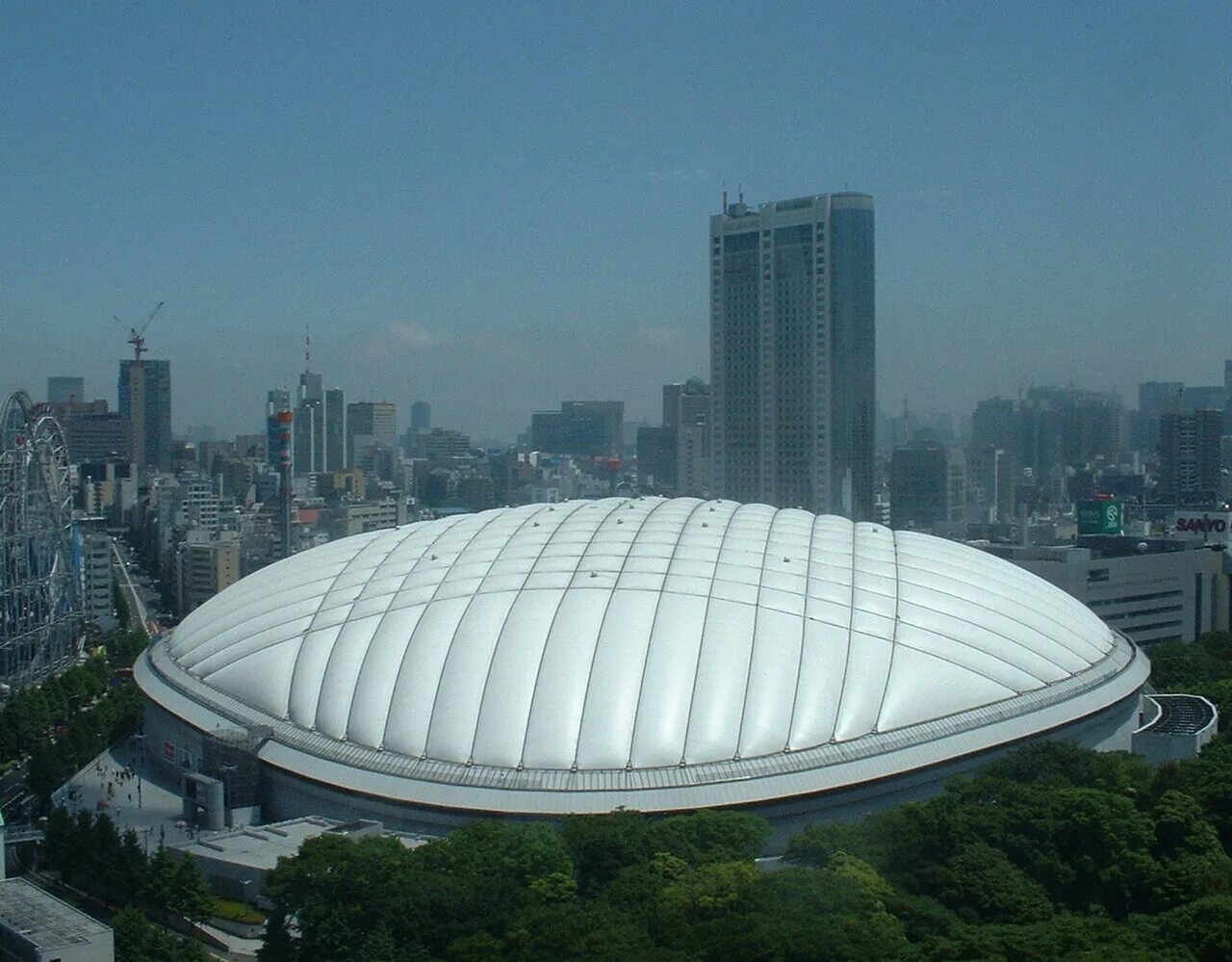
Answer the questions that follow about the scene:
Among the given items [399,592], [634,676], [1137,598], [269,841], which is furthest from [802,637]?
[1137,598]

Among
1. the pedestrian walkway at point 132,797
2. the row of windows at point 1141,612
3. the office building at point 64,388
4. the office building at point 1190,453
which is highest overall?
the office building at point 64,388

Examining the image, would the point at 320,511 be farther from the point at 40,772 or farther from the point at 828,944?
the point at 828,944

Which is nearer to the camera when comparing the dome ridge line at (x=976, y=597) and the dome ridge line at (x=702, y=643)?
the dome ridge line at (x=702, y=643)

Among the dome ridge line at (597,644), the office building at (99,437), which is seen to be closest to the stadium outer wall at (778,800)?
the dome ridge line at (597,644)

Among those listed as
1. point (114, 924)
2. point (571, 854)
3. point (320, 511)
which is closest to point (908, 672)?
point (571, 854)

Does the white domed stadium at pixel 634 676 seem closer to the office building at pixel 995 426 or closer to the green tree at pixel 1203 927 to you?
the green tree at pixel 1203 927

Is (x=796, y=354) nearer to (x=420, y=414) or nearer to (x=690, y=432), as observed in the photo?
(x=690, y=432)
